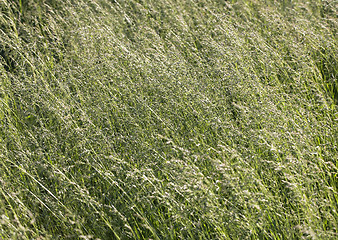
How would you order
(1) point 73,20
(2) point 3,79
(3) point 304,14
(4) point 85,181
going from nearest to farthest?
(4) point 85,181, (2) point 3,79, (1) point 73,20, (3) point 304,14

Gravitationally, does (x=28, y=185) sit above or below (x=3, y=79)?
below

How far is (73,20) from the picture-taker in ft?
13.3

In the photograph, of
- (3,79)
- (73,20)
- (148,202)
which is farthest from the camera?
(73,20)

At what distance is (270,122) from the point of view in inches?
93.8

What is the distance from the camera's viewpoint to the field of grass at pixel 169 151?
6.01ft

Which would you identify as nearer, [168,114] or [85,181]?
[85,181]

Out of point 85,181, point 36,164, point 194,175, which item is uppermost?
point 194,175

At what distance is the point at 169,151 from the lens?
95.2 inches

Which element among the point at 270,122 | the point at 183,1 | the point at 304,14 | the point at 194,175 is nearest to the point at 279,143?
the point at 270,122

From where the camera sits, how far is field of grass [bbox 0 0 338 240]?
1.83 meters

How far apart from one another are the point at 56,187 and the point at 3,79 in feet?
4.71

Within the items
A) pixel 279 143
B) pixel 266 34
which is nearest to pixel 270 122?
pixel 279 143

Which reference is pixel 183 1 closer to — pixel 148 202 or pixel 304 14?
pixel 304 14

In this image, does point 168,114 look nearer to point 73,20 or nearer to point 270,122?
point 270,122
